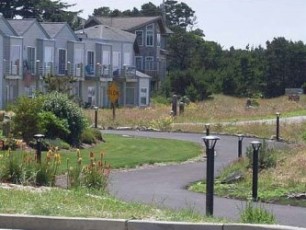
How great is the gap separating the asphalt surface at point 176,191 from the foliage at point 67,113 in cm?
526

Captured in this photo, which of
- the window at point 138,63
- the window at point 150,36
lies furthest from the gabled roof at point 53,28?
the window at point 138,63

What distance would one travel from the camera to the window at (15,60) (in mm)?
67688

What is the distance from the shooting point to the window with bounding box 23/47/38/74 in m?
69.7

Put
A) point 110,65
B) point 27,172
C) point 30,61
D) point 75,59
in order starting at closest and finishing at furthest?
point 27,172 < point 30,61 < point 75,59 < point 110,65

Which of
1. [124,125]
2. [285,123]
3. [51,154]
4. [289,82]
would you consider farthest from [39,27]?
[51,154]

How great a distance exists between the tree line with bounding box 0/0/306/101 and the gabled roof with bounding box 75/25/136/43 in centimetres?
692

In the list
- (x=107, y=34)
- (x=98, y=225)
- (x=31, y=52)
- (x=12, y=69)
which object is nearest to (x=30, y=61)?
(x=31, y=52)

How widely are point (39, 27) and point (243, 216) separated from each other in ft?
200

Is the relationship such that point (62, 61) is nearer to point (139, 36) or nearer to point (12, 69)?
point (12, 69)

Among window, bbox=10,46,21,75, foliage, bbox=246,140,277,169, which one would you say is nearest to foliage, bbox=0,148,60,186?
foliage, bbox=246,140,277,169

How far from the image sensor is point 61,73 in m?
73.4

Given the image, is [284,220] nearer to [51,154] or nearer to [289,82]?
[51,154]

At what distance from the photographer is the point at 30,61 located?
70625mm

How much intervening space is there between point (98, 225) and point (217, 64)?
95.0m
